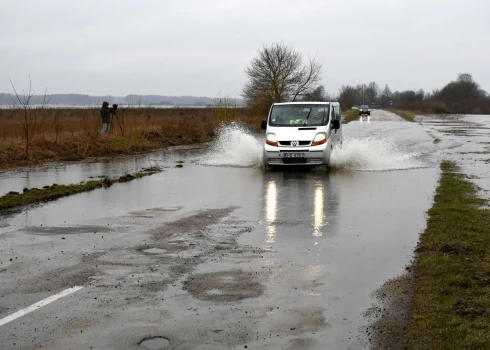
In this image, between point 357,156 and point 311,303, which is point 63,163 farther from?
point 311,303

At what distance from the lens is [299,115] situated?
728 inches

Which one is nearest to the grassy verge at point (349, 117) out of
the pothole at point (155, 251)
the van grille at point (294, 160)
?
the van grille at point (294, 160)

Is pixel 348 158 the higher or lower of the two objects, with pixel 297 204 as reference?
higher

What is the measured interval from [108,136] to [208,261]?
1905cm

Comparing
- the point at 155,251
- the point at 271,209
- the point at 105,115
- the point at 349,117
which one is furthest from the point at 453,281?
the point at 349,117

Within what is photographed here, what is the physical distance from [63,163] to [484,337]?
1771 cm

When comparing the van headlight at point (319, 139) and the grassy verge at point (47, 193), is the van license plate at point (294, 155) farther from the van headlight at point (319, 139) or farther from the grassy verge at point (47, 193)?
the grassy verge at point (47, 193)

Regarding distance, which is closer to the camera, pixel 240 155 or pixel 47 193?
pixel 47 193

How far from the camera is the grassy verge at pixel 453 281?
4.83 meters

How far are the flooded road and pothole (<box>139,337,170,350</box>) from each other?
0.02 meters

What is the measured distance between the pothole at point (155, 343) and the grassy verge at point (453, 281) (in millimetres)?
1907

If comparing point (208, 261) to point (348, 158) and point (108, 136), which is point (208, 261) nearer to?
point (348, 158)

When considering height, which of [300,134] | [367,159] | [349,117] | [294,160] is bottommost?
[367,159]

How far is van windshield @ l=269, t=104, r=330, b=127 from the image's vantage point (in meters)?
18.2
